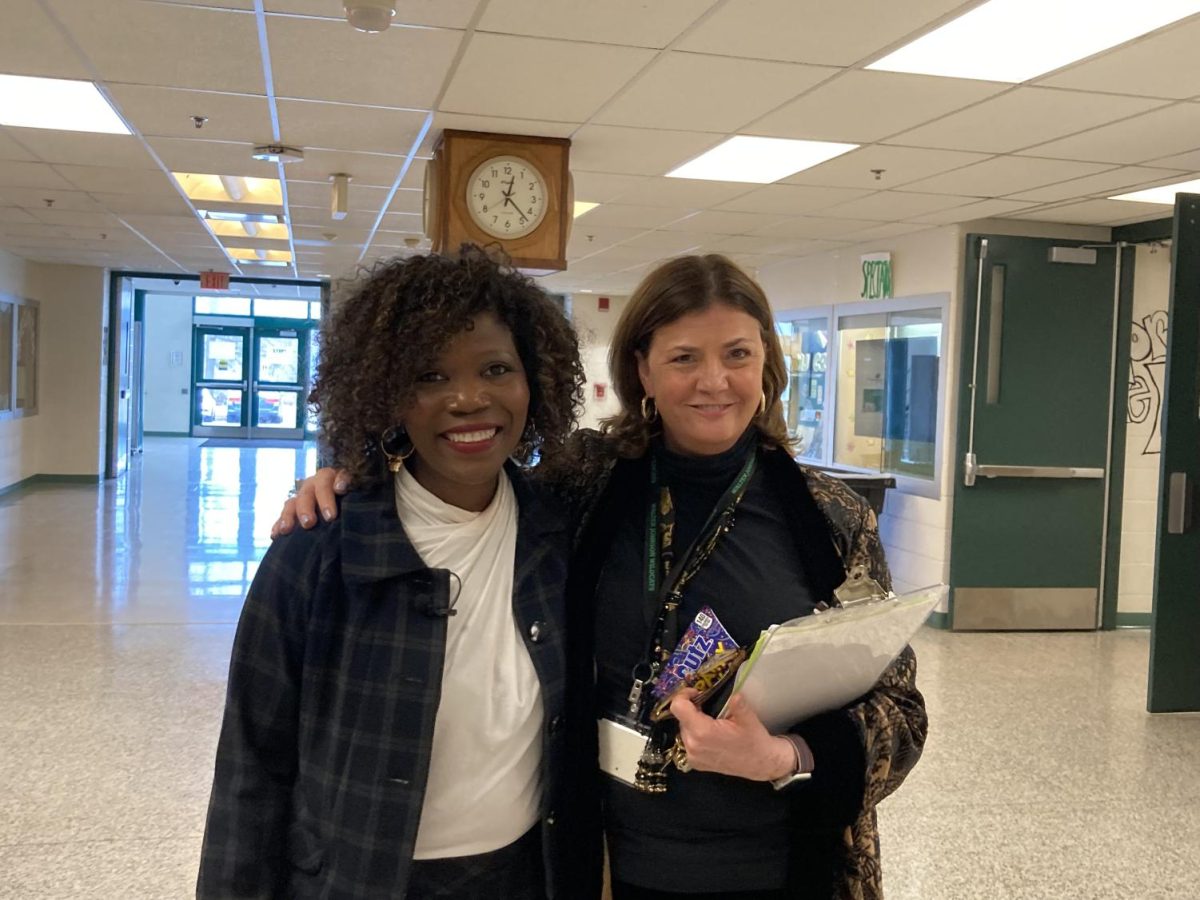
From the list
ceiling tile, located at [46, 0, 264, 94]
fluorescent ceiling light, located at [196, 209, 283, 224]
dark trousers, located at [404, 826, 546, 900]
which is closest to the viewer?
dark trousers, located at [404, 826, 546, 900]

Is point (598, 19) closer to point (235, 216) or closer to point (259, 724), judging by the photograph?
point (259, 724)

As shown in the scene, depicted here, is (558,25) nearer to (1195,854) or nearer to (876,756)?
(876,756)

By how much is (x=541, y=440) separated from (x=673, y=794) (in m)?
0.55

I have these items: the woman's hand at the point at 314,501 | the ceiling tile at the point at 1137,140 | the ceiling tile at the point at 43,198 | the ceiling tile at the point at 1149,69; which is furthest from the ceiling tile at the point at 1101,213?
the ceiling tile at the point at 43,198

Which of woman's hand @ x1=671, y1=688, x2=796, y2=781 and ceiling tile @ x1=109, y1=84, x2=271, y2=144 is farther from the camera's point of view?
ceiling tile @ x1=109, y1=84, x2=271, y2=144

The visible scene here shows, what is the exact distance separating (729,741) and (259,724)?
60 cm

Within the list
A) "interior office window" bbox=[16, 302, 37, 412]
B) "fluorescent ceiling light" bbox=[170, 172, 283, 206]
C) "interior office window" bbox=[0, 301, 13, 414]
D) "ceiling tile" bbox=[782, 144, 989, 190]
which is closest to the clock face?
"ceiling tile" bbox=[782, 144, 989, 190]

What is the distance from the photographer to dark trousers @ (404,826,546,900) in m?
1.38

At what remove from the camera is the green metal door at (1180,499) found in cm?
515

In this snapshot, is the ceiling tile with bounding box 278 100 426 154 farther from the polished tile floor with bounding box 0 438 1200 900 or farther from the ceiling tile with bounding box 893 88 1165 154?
the polished tile floor with bounding box 0 438 1200 900

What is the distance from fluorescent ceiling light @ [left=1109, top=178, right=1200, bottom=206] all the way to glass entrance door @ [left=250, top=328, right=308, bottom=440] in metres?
18.9

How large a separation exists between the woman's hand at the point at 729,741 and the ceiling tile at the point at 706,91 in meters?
2.96

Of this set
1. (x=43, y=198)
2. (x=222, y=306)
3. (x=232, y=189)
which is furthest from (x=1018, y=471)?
(x=222, y=306)

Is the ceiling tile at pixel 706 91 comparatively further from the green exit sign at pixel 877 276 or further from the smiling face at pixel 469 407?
the green exit sign at pixel 877 276
